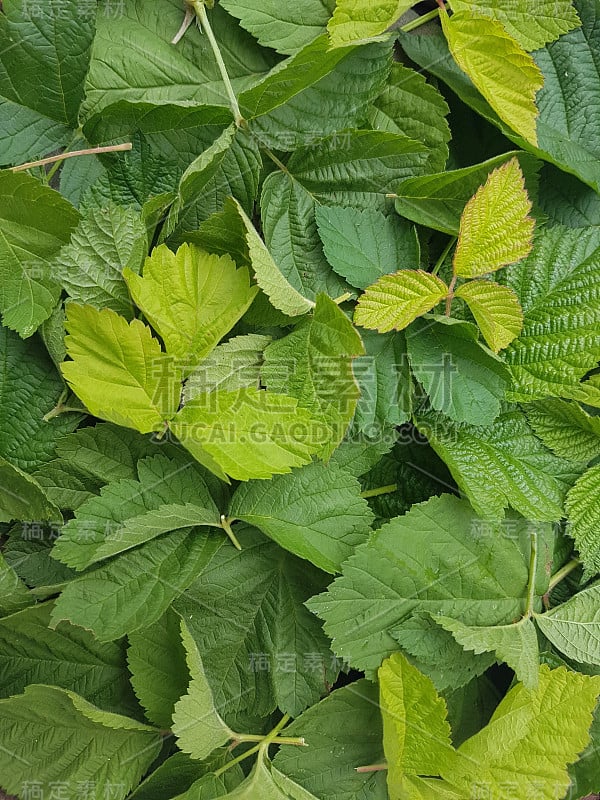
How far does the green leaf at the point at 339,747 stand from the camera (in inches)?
26.1

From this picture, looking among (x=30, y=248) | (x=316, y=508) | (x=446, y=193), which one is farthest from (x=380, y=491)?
(x=30, y=248)

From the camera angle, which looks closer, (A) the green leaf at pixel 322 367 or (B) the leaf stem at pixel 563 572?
(A) the green leaf at pixel 322 367

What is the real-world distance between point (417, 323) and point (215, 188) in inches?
9.1

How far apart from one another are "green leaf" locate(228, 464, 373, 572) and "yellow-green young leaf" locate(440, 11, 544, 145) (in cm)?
36

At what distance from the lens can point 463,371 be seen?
26.1 inches

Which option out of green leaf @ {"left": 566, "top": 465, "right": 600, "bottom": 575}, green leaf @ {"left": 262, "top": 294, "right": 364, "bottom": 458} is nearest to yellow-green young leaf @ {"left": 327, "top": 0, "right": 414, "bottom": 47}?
green leaf @ {"left": 262, "top": 294, "right": 364, "bottom": 458}

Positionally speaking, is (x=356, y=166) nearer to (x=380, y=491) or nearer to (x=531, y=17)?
(x=531, y=17)

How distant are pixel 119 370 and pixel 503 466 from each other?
1.22ft

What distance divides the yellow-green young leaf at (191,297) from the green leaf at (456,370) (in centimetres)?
17

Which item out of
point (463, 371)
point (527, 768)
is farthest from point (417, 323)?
point (527, 768)

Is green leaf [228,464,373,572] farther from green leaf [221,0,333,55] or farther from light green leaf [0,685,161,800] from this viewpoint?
green leaf [221,0,333,55]

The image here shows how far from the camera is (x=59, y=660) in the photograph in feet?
2.18

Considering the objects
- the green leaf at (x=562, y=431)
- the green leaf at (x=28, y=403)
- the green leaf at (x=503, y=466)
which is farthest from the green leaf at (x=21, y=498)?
the green leaf at (x=562, y=431)

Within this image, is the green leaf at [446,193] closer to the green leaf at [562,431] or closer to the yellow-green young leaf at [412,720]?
the green leaf at [562,431]
